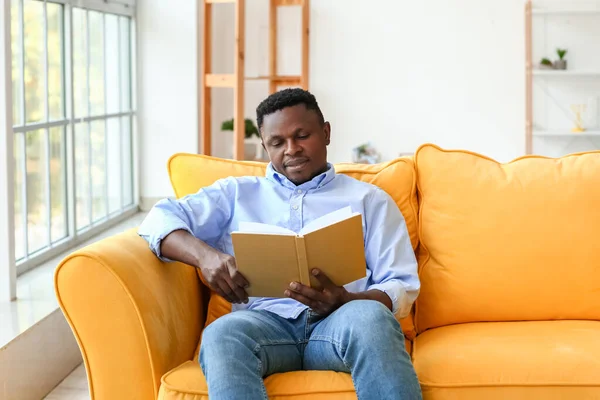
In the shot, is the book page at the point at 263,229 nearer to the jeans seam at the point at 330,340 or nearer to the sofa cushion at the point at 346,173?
the jeans seam at the point at 330,340

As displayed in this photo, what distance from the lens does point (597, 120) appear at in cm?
511

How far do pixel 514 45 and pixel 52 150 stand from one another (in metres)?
2.92

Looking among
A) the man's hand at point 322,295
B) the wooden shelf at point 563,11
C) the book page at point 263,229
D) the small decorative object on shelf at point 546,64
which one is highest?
the wooden shelf at point 563,11

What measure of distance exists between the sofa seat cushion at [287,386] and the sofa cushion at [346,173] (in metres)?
0.44

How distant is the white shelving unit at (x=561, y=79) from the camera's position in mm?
5039

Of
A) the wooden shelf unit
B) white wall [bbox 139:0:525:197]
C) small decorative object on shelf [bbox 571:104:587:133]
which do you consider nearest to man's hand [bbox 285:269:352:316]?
the wooden shelf unit

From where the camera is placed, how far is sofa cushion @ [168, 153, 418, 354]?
7.73 ft

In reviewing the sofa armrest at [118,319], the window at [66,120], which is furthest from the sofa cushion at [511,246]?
the window at [66,120]

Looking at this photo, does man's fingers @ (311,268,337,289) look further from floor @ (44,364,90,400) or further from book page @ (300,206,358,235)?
floor @ (44,364,90,400)

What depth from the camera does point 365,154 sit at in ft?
16.6

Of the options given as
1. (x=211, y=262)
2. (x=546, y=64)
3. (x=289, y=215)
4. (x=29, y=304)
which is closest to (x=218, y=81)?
(x=29, y=304)

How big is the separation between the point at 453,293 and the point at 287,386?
0.65 metres

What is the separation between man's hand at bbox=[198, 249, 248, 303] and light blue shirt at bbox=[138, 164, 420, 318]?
0.46 ft

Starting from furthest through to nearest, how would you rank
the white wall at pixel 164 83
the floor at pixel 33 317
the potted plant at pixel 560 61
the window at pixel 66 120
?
1. the potted plant at pixel 560 61
2. the white wall at pixel 164 83
3. the window at pixel 66 120
4. the floor at pixel 33 317
